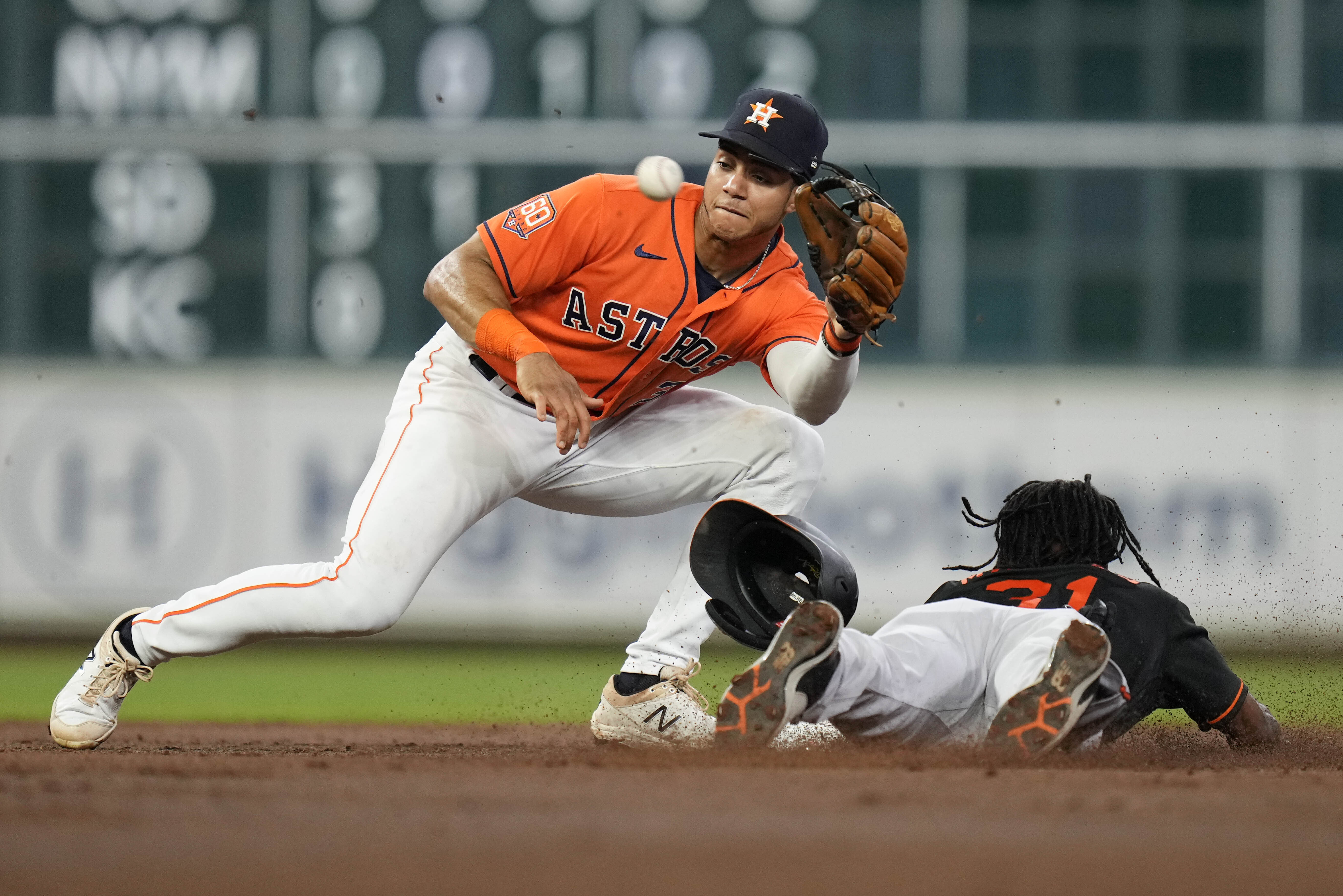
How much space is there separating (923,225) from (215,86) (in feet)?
13.9

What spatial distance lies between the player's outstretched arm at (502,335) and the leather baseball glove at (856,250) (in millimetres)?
606

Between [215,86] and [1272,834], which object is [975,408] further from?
[1272,834]

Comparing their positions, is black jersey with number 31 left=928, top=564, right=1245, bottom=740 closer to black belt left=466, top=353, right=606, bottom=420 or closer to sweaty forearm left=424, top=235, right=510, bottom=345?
black belt left=466, top=353, right=606, bottom=420

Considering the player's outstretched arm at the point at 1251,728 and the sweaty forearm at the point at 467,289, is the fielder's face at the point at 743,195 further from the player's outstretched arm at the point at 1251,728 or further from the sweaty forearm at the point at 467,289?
the player's outstretched arm at the point at 1251,728

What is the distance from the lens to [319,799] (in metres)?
2.41

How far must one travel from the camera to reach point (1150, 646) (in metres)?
3.12

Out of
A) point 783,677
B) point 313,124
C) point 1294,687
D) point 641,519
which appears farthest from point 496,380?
A: point 313,124

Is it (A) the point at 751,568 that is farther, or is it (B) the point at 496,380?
(B) the point at 496,380

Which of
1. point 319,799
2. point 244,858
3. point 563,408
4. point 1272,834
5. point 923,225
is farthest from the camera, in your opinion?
point 923,225

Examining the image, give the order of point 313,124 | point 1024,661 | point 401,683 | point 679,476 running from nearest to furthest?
point 1024,661 < point 679,476 < point 401,683 < point 313,124

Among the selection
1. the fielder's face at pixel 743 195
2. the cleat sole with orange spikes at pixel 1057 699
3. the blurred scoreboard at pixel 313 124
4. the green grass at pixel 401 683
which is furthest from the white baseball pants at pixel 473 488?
the blurred scoreboard at pixel 313 124

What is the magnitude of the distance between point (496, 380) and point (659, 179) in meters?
0.63

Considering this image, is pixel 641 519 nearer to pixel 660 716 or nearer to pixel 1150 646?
pixel 660 716

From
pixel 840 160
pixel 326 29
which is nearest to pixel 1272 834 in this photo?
pixel 840 160
